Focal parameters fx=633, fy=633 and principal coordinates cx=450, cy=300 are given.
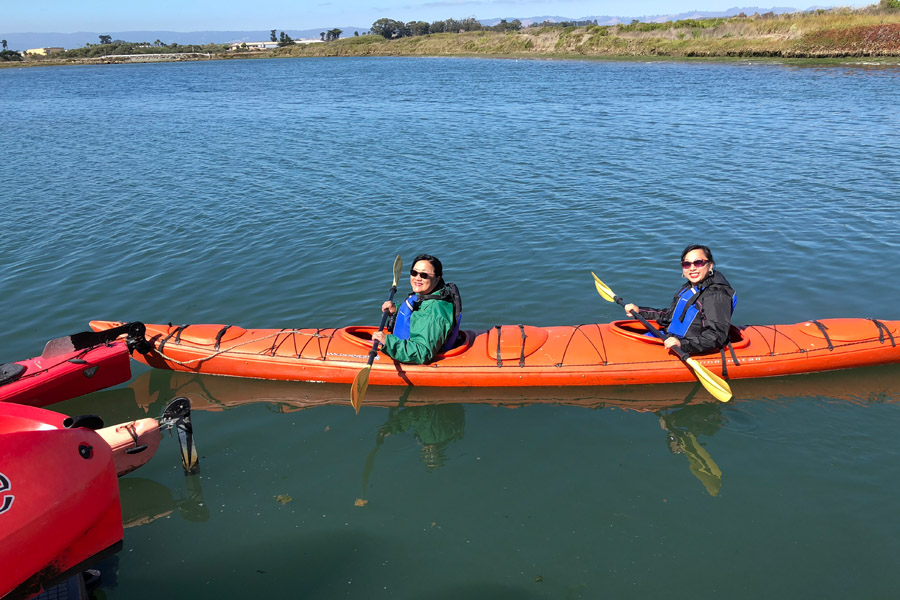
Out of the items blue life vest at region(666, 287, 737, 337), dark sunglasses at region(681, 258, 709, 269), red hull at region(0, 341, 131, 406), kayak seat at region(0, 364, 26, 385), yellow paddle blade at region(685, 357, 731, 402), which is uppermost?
dark sunglasses at region(681, 258, 709, 269)

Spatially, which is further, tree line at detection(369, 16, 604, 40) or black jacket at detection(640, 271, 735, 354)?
tree line at detection(369, 16, 604, 40)

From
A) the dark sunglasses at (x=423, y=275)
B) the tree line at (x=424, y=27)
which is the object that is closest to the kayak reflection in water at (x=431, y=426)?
the dark sunglasses at (x=423, y=275)

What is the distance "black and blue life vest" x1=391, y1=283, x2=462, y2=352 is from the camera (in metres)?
5.69

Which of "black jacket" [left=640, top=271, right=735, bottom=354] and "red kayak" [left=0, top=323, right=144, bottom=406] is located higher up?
"black jacket" [left=640, top=271, right=735, bottom=354]

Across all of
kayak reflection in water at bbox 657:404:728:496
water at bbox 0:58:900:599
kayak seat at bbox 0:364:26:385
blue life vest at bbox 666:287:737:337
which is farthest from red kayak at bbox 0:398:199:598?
blue life vest at bbox 666:287:737:337

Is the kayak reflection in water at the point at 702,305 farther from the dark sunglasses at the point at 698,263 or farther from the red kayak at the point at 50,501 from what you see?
the red kayak at the point at 50,501

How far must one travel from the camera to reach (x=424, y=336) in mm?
5703

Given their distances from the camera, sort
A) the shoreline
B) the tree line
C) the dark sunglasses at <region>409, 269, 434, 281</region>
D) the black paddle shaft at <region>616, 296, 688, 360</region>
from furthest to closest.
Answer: the tree line → the shoreline → the black paddle shaft at <region>616, 296, 688, 360</region> → the dark sunglasses at <region>409, 269, 434, 281</region>

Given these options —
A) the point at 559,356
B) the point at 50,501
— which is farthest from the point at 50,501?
the point at 559,356

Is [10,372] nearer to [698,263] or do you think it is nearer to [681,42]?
[698,263]

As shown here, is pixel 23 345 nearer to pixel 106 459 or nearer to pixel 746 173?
pixel 106 459

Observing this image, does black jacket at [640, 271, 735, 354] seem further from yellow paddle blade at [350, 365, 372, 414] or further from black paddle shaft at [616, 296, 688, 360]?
yellow paddle blade at [350, 365, 372, 414]

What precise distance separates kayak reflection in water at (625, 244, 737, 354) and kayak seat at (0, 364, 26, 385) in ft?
18.4

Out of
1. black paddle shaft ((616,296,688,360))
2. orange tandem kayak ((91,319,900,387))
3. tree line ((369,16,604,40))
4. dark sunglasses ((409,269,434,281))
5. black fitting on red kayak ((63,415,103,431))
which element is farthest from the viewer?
tree line ((369,16,604,40))
